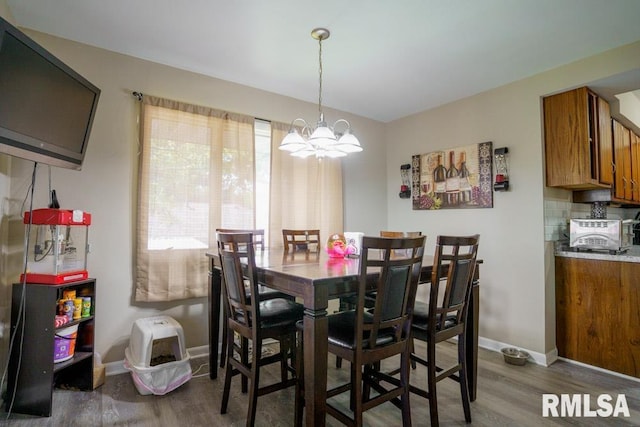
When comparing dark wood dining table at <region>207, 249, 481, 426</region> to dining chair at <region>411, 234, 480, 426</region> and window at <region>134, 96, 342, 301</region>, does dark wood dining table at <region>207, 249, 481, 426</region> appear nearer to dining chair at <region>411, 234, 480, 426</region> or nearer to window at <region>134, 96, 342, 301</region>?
dining chair at <region>411, 234, 480, 426</region>

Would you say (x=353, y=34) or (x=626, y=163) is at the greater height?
(x=353, y=34)

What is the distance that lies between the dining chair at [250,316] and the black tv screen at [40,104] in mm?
1080

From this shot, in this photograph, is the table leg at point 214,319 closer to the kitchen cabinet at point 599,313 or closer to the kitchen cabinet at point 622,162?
the kitchen cabinet at point 599,313

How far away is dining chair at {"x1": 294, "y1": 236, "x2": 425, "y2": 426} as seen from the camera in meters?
1.49

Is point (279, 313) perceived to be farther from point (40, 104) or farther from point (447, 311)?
point (40, 104)

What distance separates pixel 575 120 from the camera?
278 centimetres

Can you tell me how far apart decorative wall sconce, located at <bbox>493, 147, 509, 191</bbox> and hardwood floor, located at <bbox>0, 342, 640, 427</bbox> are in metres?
1.64

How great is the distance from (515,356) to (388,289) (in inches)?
79.6

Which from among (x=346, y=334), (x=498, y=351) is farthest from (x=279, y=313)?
(x=498, y=351)

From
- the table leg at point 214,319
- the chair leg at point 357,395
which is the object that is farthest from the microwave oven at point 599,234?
the table leg at point 214,319

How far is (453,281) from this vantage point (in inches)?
72.0

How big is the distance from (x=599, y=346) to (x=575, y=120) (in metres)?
1.90

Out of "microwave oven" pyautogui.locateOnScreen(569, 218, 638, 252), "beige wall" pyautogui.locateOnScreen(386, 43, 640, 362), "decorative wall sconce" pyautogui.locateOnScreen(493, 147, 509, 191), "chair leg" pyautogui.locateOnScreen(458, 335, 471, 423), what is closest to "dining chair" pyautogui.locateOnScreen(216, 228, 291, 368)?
"chair leg" pyautogui.locateOnScreen(458, 335, 471, 423)

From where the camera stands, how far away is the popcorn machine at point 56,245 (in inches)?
79.2
